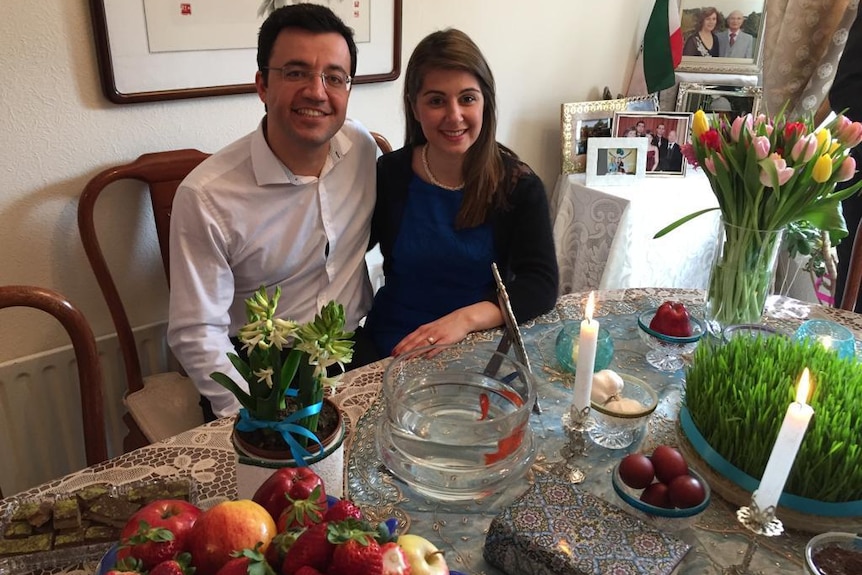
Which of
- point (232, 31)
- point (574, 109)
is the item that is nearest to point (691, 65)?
point (574, 109)

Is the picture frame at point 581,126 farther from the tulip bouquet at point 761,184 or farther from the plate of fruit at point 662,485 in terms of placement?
the plate of fruit at point 662,485

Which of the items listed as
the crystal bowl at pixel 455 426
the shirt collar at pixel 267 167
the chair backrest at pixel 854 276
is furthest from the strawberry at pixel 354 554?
the chair backrest at pixel 854 276

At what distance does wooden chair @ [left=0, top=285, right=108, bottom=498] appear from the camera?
3.75ft

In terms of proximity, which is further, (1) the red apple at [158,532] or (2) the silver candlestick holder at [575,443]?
(2) the silver candlestick holder at [575,443]

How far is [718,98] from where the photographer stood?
2750mm

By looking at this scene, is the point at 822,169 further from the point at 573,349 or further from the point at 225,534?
the point at 225,534

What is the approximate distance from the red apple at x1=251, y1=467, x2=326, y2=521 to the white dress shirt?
26.9 inches

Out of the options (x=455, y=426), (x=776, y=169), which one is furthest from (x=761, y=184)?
(x=455, y=426)

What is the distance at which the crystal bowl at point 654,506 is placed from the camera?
2.71ft

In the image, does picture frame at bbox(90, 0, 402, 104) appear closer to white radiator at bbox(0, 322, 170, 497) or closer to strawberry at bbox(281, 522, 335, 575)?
white radiator at bbox(0, 322, 170, 497)

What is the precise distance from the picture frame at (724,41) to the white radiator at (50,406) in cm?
226

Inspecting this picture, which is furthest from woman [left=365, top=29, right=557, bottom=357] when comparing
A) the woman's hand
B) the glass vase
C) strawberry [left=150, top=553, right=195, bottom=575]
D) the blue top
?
strawberry [left=150, top=553, right=195, bottom=575]

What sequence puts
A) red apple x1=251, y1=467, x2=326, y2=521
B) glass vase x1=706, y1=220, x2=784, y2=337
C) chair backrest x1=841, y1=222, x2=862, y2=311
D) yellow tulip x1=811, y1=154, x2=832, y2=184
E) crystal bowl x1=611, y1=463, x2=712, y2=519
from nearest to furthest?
red apple x1=251, y1=467, x2=326, y2=521 < crystal bowl x1=611, y1=463, x2=712, y2=519 < yellow tulip x1=811, y1=154, x2=832, y2=184 < glass vase x1=706, y1=220, x2=784, y2=337 < chair backrest x1=841, y1=222, x2=862, y2=311

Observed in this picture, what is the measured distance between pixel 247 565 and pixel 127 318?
1.32 m
